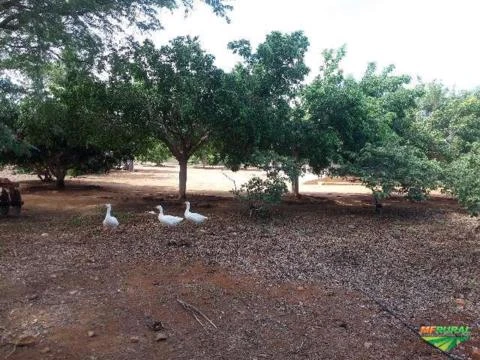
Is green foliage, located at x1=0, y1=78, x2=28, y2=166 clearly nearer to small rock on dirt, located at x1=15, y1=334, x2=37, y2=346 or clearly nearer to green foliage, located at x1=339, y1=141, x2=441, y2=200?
small rock on dirt, located at x1=15, y1=334, x2=37, y2=346

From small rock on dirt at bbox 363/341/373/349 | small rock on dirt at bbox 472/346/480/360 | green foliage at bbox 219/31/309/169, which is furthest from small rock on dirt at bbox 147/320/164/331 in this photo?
green foliage at bbox 219/31/309/169

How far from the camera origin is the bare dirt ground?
459 cm

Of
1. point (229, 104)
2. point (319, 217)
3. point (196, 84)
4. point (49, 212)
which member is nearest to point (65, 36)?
point (196, 84)

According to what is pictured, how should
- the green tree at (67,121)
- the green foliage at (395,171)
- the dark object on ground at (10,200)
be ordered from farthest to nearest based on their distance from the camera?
the green tree at (67,121) < the green foliage at (395,171) < the dark object on ground at (10,200)

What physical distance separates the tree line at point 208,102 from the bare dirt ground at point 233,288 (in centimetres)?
164

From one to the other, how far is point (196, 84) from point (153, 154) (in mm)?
8283

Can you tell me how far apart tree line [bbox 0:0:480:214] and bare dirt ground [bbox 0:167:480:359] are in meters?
1.64

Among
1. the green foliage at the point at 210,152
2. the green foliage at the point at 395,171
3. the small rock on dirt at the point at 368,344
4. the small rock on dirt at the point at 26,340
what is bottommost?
the small rock on dirt at the point at 368,344

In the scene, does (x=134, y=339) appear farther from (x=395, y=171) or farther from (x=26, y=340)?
(x=395, y=171)

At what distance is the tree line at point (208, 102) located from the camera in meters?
9.67

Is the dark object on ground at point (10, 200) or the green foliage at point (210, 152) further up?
the green foliage at point (210, 152)

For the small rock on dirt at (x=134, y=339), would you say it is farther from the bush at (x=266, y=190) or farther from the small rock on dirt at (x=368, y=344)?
the bush at (x=266, y=190)

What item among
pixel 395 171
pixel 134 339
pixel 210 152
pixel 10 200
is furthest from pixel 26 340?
pixel 210 152

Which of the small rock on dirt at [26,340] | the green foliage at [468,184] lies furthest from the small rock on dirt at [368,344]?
the green foliage at [468,184]
